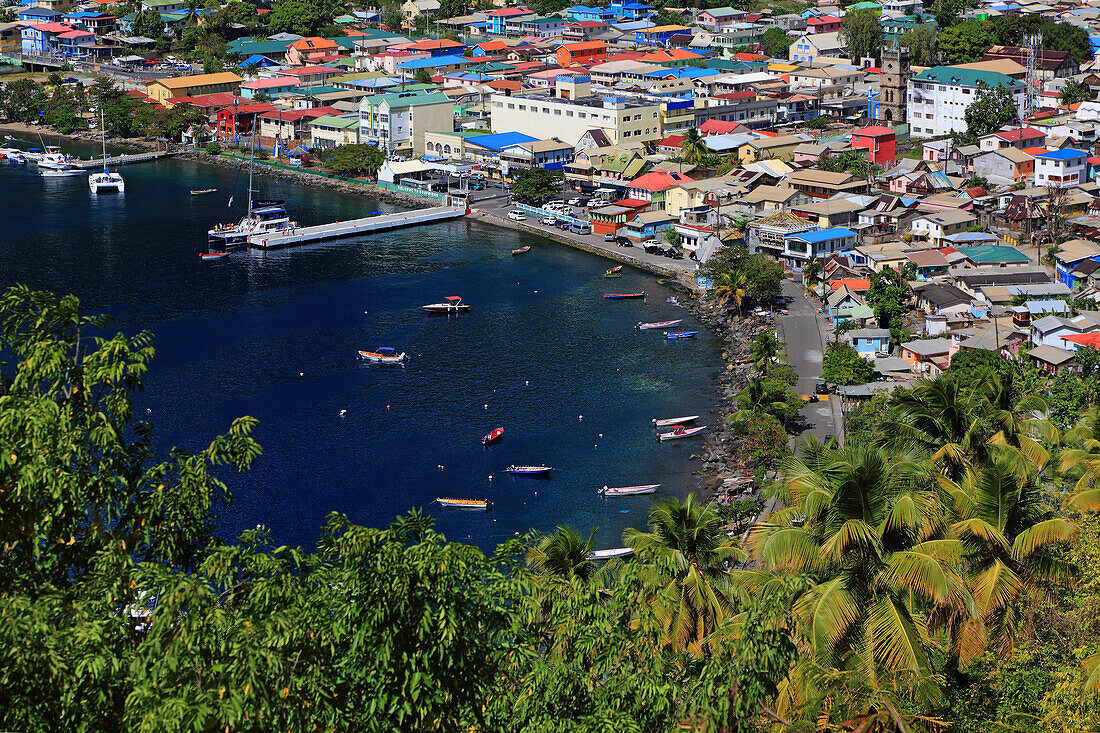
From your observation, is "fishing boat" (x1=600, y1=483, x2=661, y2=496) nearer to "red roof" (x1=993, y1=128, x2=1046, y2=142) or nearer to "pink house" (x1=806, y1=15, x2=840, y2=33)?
"red roof" (x1=993, y1=128, x2=1046, y2=142)

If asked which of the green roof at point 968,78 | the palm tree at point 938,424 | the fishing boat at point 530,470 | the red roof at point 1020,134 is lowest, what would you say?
the fishing boat at point 530,470

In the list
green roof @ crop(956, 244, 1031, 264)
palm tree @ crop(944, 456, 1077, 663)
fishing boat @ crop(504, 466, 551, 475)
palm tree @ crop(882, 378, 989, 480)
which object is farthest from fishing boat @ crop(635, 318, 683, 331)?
palm tree @ crop(944, 456, 1077, 663)

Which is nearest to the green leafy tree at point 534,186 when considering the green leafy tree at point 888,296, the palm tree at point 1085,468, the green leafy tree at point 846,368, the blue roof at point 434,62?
the green leafy tree at point 888,296

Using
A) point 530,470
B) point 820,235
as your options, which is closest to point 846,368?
point 530,470

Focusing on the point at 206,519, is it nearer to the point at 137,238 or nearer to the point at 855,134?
the point at 137,238

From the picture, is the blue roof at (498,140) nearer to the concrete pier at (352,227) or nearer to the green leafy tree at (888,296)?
the concrete pier at (352,227)

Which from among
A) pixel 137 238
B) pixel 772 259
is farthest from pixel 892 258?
pixel 137 238
